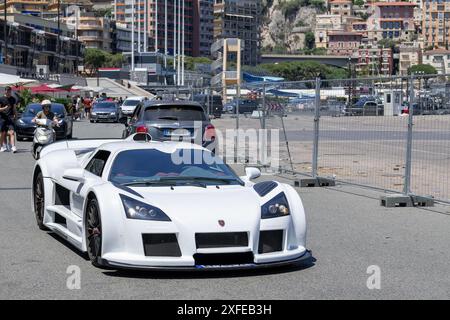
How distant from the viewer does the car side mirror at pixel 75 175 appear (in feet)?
30.9

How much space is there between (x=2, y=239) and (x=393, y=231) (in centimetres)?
473

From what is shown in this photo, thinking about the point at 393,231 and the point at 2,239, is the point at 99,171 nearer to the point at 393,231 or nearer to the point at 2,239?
the point at 2,239

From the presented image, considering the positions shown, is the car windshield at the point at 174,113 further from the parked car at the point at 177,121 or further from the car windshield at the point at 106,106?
the car windshield at the point at 106,106

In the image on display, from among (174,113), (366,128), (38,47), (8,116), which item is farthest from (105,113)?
(38,47)

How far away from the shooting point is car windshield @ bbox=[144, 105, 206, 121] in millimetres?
20078

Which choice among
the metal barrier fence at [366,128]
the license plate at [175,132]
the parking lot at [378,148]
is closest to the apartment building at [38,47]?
the license plate at [175,132]

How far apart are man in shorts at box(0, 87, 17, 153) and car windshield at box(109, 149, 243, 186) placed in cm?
1645

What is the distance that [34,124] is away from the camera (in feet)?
99.5

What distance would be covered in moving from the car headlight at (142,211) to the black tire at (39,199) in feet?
9.79

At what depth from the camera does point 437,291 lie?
759cm

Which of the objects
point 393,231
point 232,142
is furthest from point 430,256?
point 232,142

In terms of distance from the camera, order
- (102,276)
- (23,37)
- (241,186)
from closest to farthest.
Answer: (102,276) < (241,186) < (23,37)

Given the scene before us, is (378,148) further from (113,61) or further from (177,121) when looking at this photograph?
(113,61)
